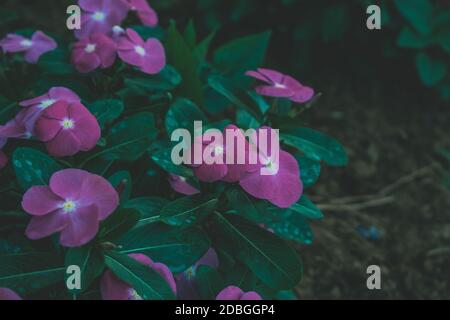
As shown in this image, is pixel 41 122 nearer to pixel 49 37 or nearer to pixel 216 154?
pixel 216 154

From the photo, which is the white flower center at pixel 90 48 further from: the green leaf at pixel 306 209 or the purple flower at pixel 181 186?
the green leaf at pixel 306 209

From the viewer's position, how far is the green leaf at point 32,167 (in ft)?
4.08

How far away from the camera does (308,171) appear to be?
4.70 feet

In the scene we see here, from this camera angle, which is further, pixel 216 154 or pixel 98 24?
pixel 98 24

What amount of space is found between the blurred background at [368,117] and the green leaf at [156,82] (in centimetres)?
54

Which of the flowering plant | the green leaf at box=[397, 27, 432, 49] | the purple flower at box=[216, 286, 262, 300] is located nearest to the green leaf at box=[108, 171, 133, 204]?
the flowering plant

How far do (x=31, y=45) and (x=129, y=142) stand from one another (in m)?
0.50

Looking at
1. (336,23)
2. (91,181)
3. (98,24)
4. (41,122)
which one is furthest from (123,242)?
(336,23)

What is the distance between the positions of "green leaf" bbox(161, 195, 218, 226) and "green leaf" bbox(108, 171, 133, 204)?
7cm

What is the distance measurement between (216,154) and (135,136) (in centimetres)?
20

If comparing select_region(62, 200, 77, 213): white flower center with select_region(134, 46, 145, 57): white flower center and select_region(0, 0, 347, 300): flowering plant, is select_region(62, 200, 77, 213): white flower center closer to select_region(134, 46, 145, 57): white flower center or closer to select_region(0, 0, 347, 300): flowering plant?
select_region(0, 0, 347, 300): flowering plant

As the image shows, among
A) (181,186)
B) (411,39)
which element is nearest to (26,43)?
(181,186)

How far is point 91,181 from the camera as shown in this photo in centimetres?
118
